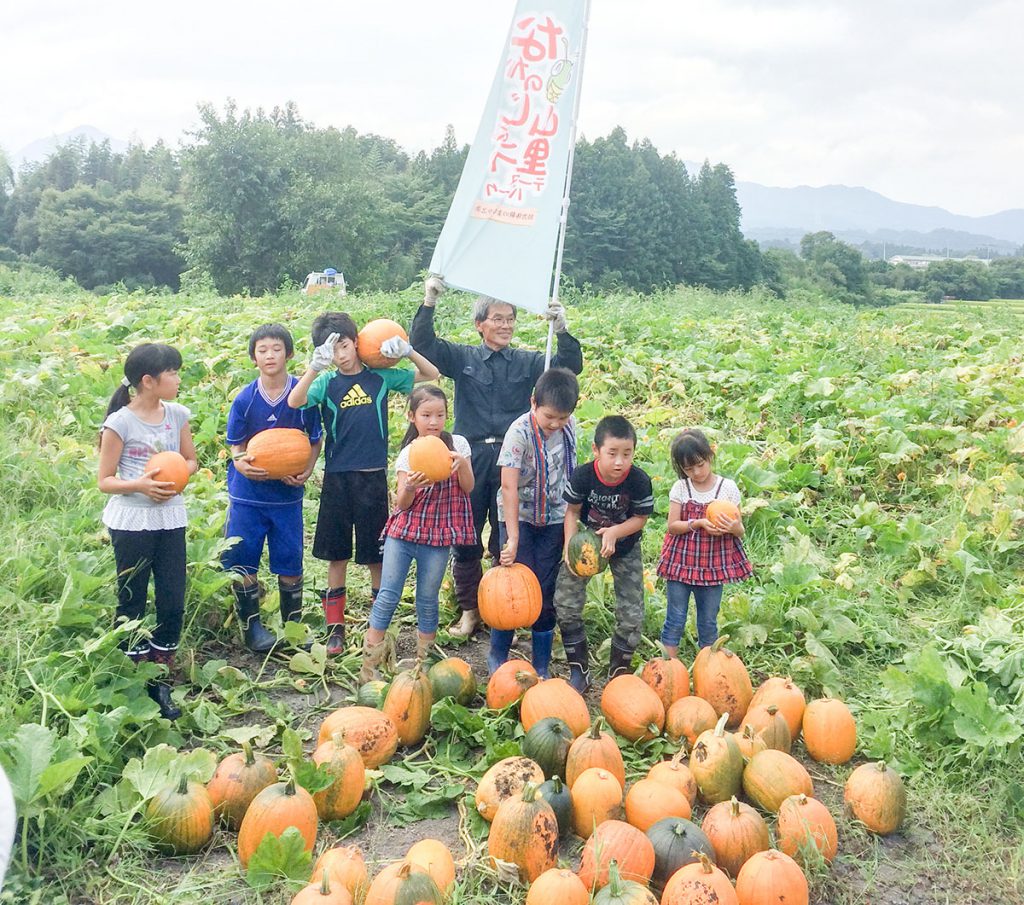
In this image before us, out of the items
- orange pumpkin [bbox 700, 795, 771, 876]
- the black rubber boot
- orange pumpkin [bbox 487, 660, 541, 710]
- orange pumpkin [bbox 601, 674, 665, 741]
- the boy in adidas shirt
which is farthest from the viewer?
the black rubber boot

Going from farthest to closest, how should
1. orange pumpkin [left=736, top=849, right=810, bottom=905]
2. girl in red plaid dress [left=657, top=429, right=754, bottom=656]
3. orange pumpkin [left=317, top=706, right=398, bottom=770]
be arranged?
girl in red plaid dress [left=657, top=429, right=754, bottom=656] → orange pumpkin [left=317, top=706, right=398, bottom=770] → orange pumpkin [left=736, top=849, right=810, bottom=905]

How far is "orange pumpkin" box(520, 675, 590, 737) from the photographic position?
4.13 meters

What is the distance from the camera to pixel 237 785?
3553 millimetres

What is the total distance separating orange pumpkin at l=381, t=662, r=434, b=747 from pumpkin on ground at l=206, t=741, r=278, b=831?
2.42ft

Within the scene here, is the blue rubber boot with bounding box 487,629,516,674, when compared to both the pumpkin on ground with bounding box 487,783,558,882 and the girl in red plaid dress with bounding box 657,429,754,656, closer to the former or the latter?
the girl in red plaid dress with bounding box 657,429,754,656

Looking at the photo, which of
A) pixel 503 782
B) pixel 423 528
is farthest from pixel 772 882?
pixel 423 528

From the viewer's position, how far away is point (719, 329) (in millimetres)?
14039

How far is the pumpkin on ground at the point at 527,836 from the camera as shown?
3230mm

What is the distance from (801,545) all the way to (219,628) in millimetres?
4074

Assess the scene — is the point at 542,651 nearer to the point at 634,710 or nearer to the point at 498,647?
the point at 498,647

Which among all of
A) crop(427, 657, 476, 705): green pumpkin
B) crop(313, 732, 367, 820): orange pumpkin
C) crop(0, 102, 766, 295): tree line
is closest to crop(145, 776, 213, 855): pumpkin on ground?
crop(313, 732, 367, 820): orange pumpkin

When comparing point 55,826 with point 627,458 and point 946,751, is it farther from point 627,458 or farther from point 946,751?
point 946,751

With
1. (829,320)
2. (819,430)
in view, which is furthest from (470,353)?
(829,320)

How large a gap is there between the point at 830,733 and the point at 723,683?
55 cm
